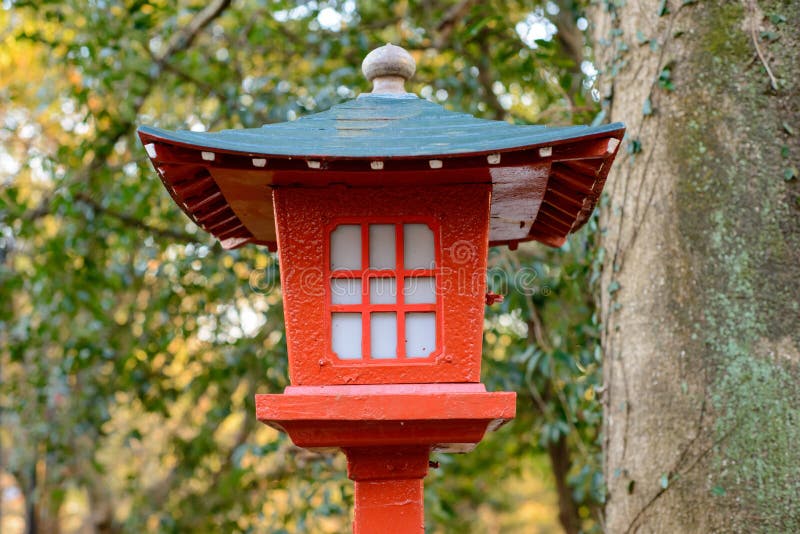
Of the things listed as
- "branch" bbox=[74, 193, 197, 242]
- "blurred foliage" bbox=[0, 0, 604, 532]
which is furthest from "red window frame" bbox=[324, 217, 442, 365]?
"branch" bbox=[74, 193, 197, 242]

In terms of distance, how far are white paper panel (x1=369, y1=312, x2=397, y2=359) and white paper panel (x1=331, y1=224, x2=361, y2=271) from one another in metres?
0.14

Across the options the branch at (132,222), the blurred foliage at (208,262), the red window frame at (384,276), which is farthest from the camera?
the branch at (132,222)

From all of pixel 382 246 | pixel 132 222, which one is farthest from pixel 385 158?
pixel 132 222

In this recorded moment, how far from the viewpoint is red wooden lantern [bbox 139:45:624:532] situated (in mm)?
1954

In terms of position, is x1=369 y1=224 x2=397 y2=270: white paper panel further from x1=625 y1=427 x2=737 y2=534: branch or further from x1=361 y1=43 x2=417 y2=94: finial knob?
x1=625 y1=427 x2=737 y2=534: branch

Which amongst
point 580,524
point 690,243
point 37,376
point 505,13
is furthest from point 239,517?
point 690,243

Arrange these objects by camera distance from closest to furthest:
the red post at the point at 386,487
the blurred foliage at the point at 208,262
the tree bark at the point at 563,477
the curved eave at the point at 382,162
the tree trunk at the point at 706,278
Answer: the curved eave at the point at 382,162 → the red post at the point at 386,487 → the tree trunk at the point at 706,278 → the blurred foliage at the point at 208,262 → the tree bark at the point at 563,477

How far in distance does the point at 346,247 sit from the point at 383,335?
243 millimetres

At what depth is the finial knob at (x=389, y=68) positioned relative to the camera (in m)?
2.26

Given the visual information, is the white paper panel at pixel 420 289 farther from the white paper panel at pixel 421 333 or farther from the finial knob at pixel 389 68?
the finial knob at pixel 389 68

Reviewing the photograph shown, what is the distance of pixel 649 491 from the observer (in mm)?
2652

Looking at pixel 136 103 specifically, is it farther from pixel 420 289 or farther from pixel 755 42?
pixel 755 42

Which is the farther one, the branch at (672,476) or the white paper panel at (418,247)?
the branch at (672,476)

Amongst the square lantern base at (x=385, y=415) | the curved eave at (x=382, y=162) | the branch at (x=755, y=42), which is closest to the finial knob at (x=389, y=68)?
the curved eave at (x=382, y=162)
